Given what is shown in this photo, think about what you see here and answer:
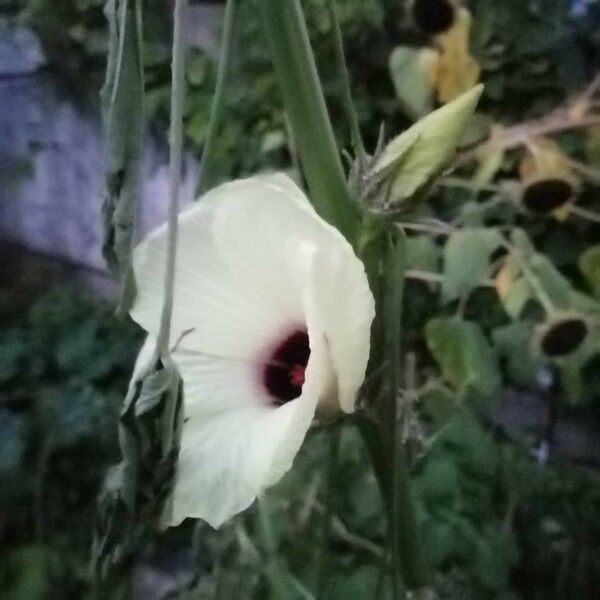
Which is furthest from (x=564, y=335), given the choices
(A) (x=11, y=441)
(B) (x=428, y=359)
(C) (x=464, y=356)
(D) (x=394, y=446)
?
(A) (x=11, y=441)

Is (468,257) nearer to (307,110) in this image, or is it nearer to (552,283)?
(552,283)

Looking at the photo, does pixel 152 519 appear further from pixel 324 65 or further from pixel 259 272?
pixel 324 65

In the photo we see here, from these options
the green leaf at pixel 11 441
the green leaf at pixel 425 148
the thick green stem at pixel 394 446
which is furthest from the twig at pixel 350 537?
the green leaf at pixel 11 441

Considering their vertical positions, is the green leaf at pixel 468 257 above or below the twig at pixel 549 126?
below

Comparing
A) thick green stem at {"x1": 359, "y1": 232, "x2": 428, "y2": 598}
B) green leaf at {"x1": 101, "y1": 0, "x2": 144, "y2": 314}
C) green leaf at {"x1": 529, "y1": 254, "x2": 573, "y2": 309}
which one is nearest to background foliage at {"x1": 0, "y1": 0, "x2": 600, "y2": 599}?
green leaf at {"x1": 529, "y1": 254, "x2": 573, "y2": 309}

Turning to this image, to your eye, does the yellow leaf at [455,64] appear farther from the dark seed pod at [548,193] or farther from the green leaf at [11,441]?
the green leaf at [11,441]
